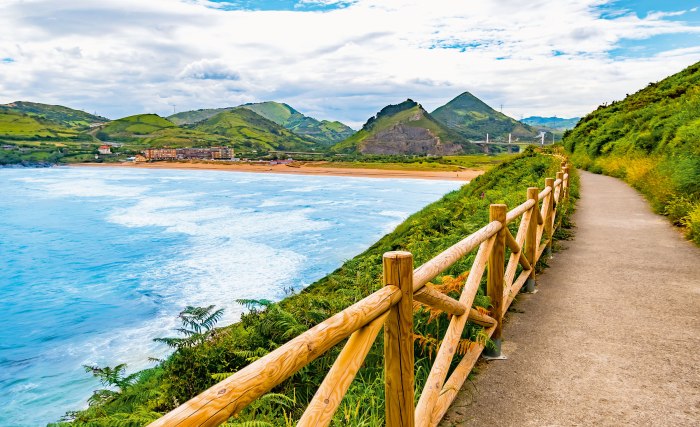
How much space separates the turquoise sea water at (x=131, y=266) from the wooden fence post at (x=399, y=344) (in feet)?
38.2

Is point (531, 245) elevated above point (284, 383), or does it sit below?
above

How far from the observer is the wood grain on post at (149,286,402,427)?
153 centimetres

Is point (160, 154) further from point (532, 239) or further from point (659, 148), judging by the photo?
point (532, 239)

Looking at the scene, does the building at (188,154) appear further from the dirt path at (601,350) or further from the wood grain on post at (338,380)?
the wood grain on post at (338,380)

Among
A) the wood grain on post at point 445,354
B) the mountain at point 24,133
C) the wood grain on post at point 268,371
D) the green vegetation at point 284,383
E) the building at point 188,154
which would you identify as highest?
the mountain at point 24,133

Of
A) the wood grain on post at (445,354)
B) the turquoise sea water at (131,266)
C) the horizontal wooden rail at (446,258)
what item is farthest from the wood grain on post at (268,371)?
the turquoise sea water at (131,266)

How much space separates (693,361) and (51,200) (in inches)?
2731

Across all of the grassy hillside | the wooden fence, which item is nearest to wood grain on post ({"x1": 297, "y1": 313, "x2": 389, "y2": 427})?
the wooden fence

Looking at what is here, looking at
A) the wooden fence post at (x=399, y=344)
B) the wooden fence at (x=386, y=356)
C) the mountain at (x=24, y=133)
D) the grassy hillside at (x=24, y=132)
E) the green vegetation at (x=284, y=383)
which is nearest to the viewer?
the wooden fence at (x=386, y=356)

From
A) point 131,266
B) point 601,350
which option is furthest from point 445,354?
point 131,266

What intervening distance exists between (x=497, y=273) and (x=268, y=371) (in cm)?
377

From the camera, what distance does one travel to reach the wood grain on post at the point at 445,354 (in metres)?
3.35

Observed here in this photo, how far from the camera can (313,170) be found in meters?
114

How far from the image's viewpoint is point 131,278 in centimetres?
2516
